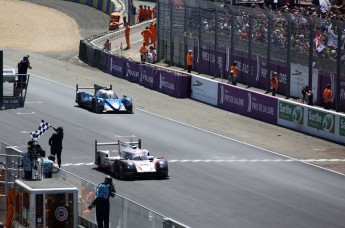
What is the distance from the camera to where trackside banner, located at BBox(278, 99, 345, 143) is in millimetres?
41719

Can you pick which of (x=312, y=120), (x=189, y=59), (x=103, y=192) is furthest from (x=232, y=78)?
(x=103, y=192)

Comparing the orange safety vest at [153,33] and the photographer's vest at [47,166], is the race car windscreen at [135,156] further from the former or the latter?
the orange safety vest at [153,33]

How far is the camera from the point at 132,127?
44250mm

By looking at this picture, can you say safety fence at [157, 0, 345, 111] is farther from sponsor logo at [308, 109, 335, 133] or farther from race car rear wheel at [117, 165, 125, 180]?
race car rear wheel at [117, 165, 125, 180]

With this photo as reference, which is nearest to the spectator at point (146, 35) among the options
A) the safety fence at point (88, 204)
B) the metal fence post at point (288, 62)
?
the metal fence post at point (288, 62)

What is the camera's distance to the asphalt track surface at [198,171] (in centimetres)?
3036

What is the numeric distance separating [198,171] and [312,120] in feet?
29.1

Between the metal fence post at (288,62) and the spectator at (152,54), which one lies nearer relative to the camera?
the metal fence post at (288,62)

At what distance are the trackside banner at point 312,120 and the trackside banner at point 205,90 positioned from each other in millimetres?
5468

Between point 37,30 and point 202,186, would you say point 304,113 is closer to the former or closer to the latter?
point 202,186

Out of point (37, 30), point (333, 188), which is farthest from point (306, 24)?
point (37, 30)

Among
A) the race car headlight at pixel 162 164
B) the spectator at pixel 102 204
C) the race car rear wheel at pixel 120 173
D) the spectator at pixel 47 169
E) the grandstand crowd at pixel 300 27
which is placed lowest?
the race car rear wheel at pixel 120 173

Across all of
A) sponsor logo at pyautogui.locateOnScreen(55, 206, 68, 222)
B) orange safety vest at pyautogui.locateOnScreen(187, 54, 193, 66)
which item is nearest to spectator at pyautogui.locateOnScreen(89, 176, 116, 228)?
sponsor logo at pyautogui.locateOnScreen(55, 206, 68, 222)

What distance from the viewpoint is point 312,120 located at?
43406mm
